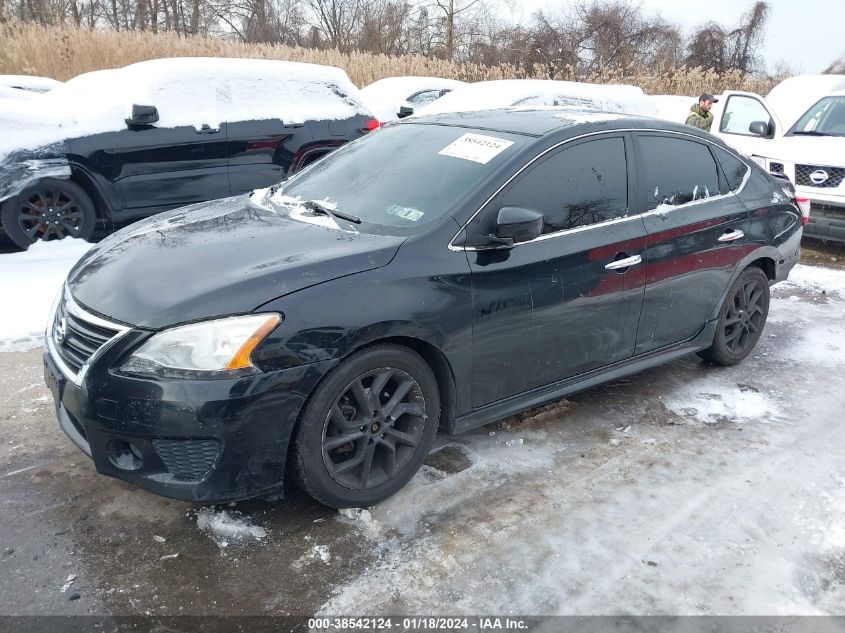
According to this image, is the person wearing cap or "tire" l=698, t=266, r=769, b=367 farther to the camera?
the person wearing cap

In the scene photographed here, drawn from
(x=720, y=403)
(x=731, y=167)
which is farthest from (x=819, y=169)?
(x=720, y=403)

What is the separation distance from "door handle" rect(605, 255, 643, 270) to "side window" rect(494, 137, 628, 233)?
232 mm

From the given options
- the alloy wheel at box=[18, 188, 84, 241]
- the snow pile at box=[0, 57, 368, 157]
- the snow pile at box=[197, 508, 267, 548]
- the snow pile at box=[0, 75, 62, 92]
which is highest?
the snow pile at box=[0, 75, 62, 92]

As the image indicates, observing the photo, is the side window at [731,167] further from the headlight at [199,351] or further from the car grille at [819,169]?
the car grille at [819,169]

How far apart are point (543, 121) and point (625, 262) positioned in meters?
0.87

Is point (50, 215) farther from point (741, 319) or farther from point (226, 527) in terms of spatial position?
point (741, 319)

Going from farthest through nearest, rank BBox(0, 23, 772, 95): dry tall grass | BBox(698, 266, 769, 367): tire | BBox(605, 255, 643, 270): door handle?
BBox(0, 23, 772, 95): dry tall grass < BBox(698, 266, 769, 367): tire < BBox(605, 255, 643, 270): door handle

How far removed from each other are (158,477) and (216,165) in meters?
5.12

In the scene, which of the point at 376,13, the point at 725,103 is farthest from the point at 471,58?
the point at 725,103

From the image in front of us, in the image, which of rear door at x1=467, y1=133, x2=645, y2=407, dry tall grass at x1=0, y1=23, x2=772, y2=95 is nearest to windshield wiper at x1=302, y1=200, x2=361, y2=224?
rear door at x1=467, y1=133, x2=645, y2=407

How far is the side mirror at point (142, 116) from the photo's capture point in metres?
6.67

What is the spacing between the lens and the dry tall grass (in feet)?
40.7

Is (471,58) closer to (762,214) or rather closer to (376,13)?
(376,13)

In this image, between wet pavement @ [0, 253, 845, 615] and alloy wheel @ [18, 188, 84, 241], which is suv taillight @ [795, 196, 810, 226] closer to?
wet pavement @ [0, 253, 845, 615]
